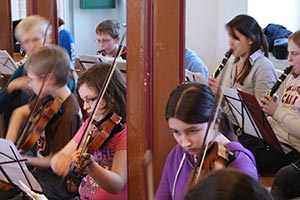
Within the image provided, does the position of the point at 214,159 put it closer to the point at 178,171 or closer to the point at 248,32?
the point at 178,171

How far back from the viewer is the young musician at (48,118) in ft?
6.31

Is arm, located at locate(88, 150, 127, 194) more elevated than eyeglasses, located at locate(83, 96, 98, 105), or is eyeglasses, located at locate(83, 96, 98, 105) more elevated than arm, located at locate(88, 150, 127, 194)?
eyeglasses, located at locate(83, 96, 98, 105)

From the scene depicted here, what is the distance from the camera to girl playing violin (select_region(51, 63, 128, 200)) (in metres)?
1.64

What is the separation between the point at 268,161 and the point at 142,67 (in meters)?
0.75

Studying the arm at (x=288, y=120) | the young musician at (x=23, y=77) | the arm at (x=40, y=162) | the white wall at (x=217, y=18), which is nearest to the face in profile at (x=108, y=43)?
the white wall at (x=217, y=18)

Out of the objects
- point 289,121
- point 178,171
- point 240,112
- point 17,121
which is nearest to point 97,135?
point 178,171

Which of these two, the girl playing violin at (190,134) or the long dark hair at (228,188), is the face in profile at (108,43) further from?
Answer: the long dark hair at (228,188)

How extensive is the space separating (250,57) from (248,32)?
4.4 inches

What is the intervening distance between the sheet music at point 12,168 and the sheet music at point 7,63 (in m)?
1.55

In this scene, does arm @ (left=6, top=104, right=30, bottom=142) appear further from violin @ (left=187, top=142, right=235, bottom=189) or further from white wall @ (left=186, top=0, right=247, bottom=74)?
white wall @ (left=186, top=0, right=247, bottom=74)

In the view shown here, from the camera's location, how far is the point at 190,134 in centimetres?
143

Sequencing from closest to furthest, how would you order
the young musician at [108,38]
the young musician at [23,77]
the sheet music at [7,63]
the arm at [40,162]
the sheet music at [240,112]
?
the arm at [40,162] → the sheet music at [240,112] → the young musician at [23,77] → the sheet music at [7,63] → the young musician at [108,38]

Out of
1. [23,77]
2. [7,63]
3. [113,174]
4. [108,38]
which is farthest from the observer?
[108,38]

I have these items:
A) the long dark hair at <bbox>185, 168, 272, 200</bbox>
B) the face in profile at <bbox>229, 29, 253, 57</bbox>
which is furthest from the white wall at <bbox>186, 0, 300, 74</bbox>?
the long dark hair at <bbox>185, 168, 272, 200</bbox>
